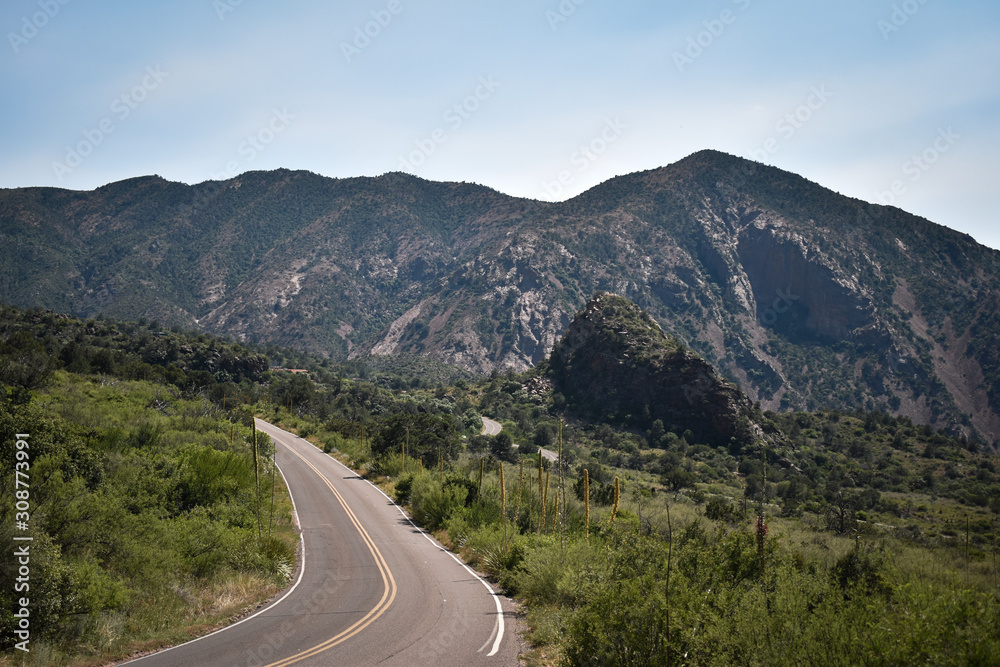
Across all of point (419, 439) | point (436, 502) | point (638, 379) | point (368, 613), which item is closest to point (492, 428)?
point (638, 379)

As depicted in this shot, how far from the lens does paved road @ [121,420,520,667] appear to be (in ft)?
36.7

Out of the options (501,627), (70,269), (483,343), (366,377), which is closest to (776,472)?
(501,627)

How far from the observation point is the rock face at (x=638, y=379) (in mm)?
88125

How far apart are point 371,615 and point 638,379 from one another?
88.3 metres

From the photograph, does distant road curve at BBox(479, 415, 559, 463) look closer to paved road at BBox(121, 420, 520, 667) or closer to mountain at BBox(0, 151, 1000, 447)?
paved road at BBox(121, 420, 520, 667)

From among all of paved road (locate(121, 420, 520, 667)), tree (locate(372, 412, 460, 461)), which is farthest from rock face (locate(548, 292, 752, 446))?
paved road (locate(121, 420, 520, 667))

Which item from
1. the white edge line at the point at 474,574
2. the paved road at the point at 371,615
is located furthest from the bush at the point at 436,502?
the paved road at the point at 371,615

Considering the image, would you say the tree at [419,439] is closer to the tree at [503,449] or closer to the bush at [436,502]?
the tree at [503,449]

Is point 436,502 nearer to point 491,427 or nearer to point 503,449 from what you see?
point 503,449

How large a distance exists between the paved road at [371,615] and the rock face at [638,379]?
70952 mm

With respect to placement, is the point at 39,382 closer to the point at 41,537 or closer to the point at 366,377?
the point at 41,537

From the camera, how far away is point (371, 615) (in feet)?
46.5

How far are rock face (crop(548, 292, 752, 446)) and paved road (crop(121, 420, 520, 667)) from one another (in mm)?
70952

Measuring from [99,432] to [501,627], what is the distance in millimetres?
17961
